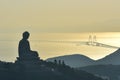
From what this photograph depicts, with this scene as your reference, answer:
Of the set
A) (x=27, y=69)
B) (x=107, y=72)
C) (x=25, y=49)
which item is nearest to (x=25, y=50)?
(x=25, y=49)

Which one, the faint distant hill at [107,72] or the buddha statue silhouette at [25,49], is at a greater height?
the buddha statue silhouette at [25,49]

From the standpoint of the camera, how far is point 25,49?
316 ft

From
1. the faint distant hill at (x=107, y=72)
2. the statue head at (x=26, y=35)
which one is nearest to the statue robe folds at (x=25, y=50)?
the statue head at (x=26, y=35)

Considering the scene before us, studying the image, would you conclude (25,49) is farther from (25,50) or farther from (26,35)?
(26,35)

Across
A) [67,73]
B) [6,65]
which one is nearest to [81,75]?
[67,73]

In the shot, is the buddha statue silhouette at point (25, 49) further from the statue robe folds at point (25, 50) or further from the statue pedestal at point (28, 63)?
the statue pedestal at point (28, 63)

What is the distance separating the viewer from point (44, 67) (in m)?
95.6

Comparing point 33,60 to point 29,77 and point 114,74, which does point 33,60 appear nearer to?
point 29,77

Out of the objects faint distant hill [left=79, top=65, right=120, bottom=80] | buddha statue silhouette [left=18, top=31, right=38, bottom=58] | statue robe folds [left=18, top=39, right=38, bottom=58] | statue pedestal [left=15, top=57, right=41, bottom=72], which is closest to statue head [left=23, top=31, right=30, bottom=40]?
buddha statue silhouette [left=18, top=31, right=38, bottom=58]

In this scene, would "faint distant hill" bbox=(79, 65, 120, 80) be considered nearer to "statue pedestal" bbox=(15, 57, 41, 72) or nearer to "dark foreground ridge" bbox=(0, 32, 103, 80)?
"dark foreground ridge" bbox=(0, 32, 103, 80)

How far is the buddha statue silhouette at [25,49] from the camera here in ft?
312

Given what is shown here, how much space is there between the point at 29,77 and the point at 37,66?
146cm

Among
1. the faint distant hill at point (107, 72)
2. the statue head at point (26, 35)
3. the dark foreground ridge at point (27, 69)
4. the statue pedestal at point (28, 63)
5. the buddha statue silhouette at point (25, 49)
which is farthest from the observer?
the faint distant hill at point (107, 72)

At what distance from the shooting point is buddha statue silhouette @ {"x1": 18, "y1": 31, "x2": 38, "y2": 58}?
9507 centimetres
